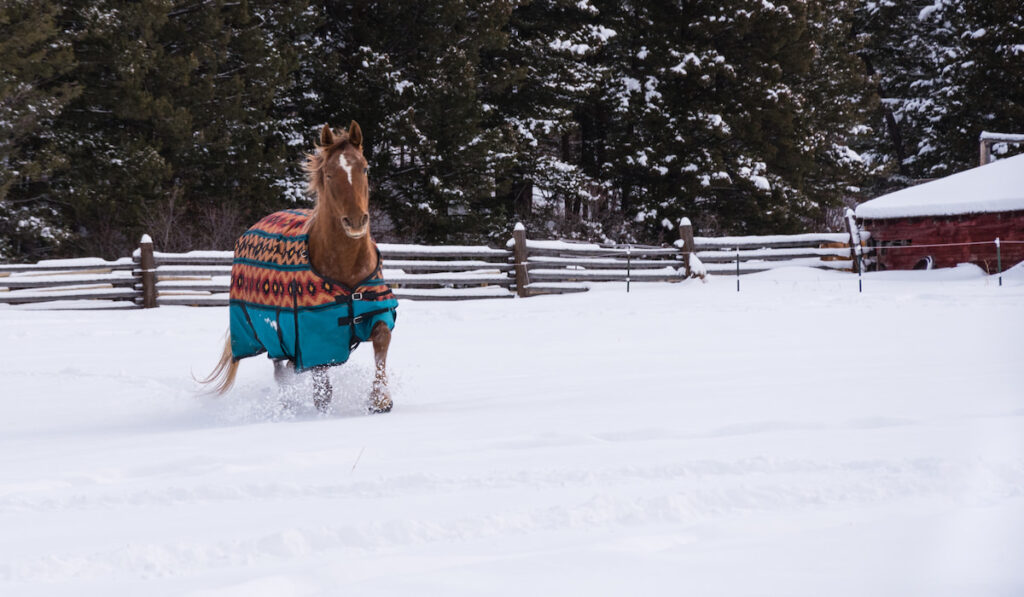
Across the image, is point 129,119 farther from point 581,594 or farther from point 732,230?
point 581,594

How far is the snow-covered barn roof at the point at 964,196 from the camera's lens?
741 inches

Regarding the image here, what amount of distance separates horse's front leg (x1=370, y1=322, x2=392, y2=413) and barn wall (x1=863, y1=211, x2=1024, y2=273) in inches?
586

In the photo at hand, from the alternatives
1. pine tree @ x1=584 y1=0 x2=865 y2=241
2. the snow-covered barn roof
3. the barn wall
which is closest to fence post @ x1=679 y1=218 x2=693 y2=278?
the snow-covered barn roof

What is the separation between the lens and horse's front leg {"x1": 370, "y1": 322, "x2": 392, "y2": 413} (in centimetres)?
636

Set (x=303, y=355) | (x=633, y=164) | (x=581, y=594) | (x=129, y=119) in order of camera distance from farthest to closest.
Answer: (x=633, y=164), (x=129, y=119), (x=303, y=355), (x=581, y=594)

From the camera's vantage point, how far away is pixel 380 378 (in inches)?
253

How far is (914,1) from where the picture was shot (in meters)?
36.3

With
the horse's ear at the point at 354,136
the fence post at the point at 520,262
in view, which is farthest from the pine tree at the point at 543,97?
the horse's ear at the point at 354,136

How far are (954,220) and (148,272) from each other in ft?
50.6

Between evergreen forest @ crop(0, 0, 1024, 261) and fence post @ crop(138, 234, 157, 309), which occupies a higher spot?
evergreen forest @ crop(0, 0, 1024, 261)

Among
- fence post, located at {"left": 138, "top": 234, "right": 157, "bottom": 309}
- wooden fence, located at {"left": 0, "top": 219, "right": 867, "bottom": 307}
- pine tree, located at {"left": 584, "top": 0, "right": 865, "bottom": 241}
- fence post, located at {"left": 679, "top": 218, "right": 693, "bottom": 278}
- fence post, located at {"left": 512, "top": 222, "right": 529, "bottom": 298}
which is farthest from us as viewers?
pine tree, located at {"left": 584, "top": 0, "right": 865, "bottom": 241}

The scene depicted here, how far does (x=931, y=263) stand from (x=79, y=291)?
1638cm

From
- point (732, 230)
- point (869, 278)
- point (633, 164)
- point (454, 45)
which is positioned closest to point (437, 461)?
point (869, 278)

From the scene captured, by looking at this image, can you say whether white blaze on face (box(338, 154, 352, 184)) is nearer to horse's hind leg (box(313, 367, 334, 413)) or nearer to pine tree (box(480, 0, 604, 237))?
horse's hind leg (box(313, 367, 334, 413))
